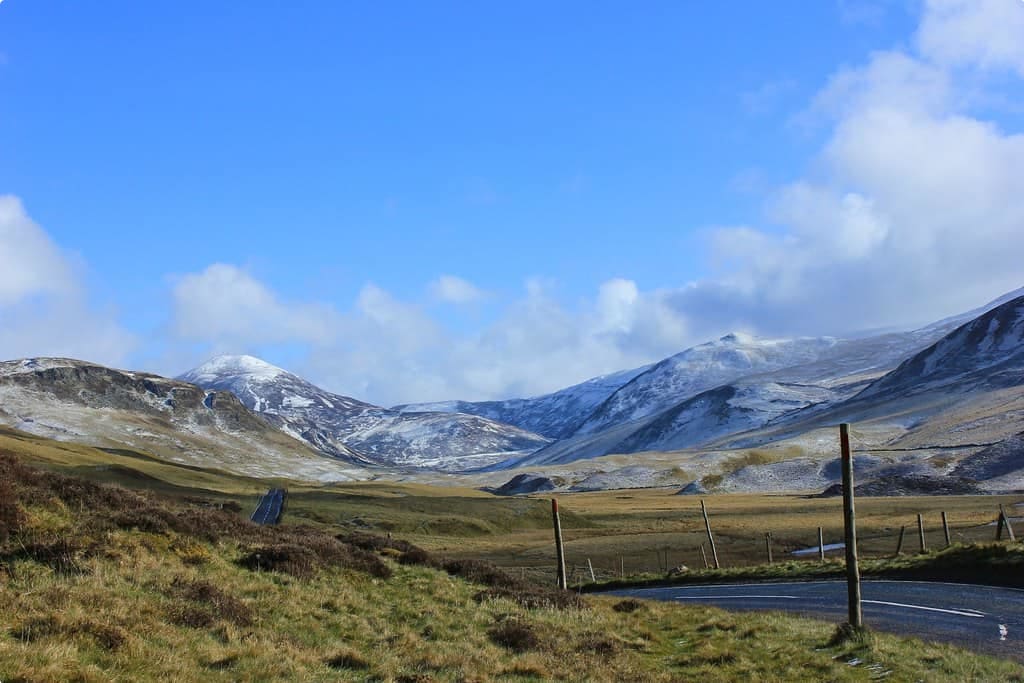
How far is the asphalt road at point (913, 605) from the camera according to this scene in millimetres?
19755

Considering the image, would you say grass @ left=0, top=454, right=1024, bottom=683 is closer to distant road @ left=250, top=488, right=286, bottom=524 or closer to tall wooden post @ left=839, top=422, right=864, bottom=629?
tall wooden post @ left=839, top=422, right=864, bottom=629

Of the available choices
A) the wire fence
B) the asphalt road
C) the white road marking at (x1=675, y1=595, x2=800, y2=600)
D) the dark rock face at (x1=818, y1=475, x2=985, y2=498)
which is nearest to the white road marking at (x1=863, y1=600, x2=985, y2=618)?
the asphalt road

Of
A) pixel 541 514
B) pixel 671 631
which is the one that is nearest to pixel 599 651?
pixel 671 631

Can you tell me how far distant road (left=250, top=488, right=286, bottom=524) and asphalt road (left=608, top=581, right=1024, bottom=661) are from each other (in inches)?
2057

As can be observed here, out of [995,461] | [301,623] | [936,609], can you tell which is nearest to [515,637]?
[301,623]

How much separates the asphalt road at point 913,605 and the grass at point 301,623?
6.90 ft

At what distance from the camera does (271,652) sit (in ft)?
45.0

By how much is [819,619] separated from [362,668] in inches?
598

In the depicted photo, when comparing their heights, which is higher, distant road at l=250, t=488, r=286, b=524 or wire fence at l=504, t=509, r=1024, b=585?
→ distant road at l=250, t=488, r=286, b=524

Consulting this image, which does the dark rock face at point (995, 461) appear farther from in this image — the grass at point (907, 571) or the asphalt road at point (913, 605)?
the asphalt road at point (913, 605)

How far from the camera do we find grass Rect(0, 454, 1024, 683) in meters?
12.4

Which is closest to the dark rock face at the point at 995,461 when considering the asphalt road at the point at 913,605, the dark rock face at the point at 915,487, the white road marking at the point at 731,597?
the dark rock face at the point at 915,487

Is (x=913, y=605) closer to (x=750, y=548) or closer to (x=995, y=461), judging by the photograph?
(x=750, y=548)

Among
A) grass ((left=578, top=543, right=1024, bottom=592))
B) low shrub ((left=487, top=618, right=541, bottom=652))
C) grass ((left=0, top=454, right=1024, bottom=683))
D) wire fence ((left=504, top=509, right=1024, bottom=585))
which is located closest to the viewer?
grass ((left=0, top=454, right=1024, bottom=683))
